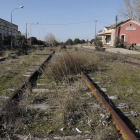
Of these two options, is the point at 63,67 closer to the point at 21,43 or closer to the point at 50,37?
the point at 21,43

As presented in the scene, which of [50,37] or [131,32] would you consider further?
[50,37]

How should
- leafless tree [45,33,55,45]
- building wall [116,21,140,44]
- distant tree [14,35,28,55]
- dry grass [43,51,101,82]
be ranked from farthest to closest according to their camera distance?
leafless tree [45,33,55,45], building wall [116,21,140,44], distant tree [14,35,28,55], dry grass [43,51,101,82]

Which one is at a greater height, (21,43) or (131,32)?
(131,32)

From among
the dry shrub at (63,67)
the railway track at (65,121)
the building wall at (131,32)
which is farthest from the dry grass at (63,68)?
the building wall at (131,32)

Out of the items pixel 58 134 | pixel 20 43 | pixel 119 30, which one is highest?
pixel 119 30

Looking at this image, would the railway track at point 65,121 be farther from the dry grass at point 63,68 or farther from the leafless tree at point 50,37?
the leafless tree at point 50,37

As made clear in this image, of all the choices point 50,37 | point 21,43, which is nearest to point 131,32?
point 21,43

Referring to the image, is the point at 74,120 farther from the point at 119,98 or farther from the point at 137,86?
the point at 137,86

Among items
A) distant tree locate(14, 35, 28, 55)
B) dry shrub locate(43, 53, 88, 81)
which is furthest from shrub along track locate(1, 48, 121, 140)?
distant tree locate(14, 35, 28, 55)

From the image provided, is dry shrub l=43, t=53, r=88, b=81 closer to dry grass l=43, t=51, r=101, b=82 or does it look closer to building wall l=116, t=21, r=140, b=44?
dry grass l=43, t=51, r=101, b=82

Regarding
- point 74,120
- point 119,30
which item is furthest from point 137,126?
point 119,30

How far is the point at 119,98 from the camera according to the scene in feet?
13.7

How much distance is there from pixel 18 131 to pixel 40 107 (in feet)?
3.19

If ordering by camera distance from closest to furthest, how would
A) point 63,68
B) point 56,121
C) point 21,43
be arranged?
1. point 56,121
2. point 63,68
3. point 21,43
